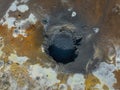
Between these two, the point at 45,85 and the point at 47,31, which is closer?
the point at 45,85

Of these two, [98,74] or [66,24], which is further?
[66,24]

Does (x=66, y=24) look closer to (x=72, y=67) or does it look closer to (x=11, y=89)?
(x=72, y=67)

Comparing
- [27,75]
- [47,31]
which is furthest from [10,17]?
[27,75]

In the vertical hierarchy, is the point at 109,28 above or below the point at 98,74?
above

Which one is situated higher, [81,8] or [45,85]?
[81,8]

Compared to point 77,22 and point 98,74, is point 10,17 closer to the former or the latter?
point 77,22

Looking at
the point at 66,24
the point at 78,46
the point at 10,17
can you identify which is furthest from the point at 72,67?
the point at 10,17
